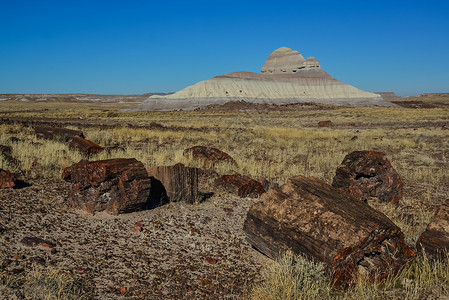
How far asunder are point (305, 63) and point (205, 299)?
333ft

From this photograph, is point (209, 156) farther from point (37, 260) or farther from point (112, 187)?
point (37, 260)

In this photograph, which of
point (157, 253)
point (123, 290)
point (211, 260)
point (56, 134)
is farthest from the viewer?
point (56, 134)

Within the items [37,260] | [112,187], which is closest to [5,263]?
[37,260]

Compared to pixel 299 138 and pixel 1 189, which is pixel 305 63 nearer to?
pixel 299 138

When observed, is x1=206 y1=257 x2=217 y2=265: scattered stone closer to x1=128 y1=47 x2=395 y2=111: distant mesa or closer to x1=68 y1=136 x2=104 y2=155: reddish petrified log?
x1=68 y1=136 x2=104 y2=155: reddish petrified log

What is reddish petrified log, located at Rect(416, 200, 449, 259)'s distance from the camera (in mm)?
3961

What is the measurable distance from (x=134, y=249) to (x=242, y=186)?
3.21 m

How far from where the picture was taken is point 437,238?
402cm

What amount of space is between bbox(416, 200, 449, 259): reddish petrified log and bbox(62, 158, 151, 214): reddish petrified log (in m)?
3.75

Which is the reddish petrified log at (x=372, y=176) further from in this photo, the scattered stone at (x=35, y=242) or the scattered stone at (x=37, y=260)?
the scattered stone at (x=37, y=260)

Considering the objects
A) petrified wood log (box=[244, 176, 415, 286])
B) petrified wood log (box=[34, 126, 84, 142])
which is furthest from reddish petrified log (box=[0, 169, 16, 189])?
petrified wood log (box=[34, 126, 84, 142])

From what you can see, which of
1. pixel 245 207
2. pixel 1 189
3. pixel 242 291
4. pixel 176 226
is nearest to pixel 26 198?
pixel 1 189

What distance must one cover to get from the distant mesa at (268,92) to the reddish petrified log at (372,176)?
184 feet

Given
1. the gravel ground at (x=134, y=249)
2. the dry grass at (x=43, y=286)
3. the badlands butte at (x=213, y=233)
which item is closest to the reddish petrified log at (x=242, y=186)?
the badlands butte at (x=213, y=233)
